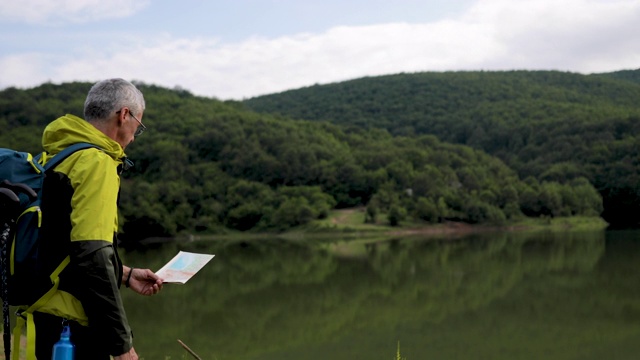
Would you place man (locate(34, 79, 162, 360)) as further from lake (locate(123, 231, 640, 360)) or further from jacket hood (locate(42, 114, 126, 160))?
lake (locate(123, 231, 640, 360))

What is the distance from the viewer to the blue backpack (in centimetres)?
241

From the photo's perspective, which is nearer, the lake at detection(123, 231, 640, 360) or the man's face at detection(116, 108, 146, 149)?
the man's face at detection(116, 108, 146, 149)

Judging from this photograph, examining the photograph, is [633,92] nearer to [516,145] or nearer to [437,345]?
[516,145]

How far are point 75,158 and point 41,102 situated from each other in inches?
3064

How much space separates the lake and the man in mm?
6101

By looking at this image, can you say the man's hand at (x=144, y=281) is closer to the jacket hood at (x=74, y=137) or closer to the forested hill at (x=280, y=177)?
the jacket hood at (x=74, y=137)

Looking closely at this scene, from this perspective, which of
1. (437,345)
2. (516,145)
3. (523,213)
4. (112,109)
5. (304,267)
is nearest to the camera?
(112,109)

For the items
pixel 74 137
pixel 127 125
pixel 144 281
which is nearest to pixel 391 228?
pixel 144 281

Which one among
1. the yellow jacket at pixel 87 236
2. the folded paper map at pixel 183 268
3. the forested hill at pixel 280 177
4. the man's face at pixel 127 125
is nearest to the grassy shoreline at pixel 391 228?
the forested hill at pixel 280 177

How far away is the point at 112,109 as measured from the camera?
2660 mm

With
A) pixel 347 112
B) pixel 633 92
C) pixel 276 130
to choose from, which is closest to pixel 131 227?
pixel 276 130

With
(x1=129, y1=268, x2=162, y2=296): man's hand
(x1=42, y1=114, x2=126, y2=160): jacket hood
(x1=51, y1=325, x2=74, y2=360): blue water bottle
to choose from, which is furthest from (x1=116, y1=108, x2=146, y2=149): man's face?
(x1=51, y1=325, x2=74, y2=360): blue water bottle

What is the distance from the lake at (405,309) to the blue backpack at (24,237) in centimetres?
616

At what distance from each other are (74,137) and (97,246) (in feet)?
1.47
